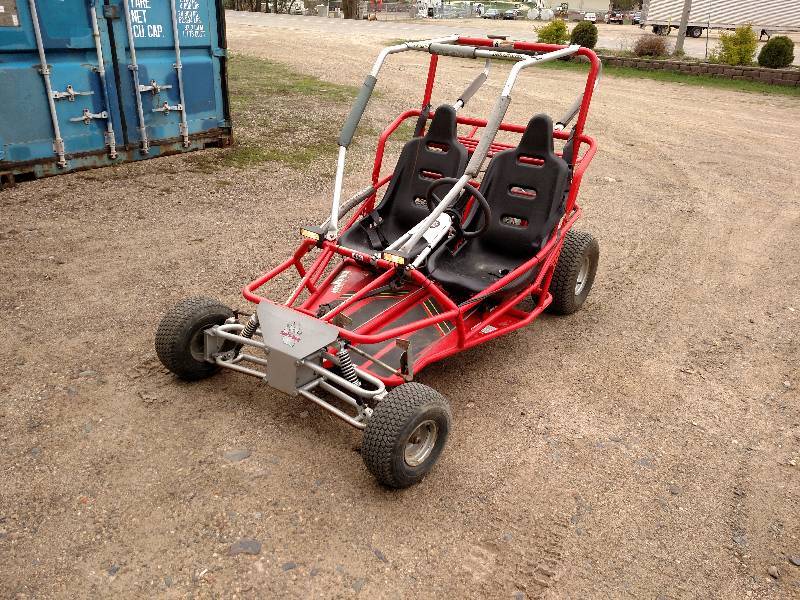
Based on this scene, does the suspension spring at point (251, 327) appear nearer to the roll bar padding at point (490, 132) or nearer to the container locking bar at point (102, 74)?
the roll bar padding at point (490, 132)

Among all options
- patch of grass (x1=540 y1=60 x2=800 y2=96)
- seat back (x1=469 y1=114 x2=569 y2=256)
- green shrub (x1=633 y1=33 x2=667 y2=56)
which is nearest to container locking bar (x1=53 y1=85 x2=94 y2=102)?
seat back (x1=469 y1=114 x2=569 y2=256)

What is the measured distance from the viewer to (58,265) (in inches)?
202

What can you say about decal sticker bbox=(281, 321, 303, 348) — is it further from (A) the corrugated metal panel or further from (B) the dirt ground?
(A) the corrugated metal panel

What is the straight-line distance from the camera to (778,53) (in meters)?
16.2

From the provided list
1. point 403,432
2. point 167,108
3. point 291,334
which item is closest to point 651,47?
point 167,108

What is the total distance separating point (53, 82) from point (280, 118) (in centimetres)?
391

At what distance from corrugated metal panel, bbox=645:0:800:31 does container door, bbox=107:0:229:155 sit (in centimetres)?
2705

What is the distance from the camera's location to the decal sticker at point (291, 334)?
3.31 m

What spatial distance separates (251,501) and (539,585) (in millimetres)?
1282

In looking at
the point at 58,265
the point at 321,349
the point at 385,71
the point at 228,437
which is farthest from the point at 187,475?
the point at 385,71

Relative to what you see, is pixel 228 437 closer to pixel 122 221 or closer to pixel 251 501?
pixel 251 501

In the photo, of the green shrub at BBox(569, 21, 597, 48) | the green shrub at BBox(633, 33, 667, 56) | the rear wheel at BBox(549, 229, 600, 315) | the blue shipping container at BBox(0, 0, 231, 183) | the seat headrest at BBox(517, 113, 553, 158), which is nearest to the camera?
the seat headrest at BBox(517, 113, 553, 158)

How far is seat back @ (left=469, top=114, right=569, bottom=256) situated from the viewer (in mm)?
4387

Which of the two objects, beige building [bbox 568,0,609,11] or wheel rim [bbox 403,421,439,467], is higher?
beige building [bbox 568,0,609,11]
